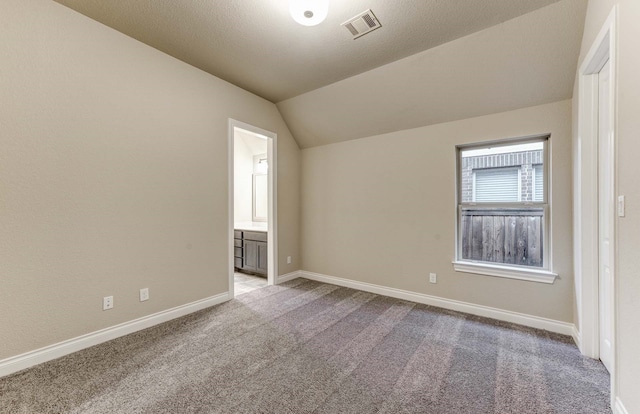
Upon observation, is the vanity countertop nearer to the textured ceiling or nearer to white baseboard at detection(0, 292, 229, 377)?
white baseboard at detection(0, 292, 229, 377)

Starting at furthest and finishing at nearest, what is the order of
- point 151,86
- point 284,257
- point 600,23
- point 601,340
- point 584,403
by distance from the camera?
1. point 284,257
2. point 151,86
3. point 601,340
4. point 600,23
5. point 584,403

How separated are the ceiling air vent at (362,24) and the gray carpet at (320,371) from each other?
284 centimetres

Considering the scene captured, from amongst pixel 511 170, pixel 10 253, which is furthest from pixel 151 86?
pixel 511 170

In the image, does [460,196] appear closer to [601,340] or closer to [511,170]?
[511,170]

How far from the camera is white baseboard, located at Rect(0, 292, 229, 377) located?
199 cm

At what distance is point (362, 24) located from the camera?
2.34 m

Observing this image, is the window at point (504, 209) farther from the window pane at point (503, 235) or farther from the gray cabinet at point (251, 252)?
the gray cabinet at point (251, 252)

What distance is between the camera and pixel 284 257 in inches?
173

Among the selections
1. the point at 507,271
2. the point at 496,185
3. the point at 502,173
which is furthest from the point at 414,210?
the point at 507,271

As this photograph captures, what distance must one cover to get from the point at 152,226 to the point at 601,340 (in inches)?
163

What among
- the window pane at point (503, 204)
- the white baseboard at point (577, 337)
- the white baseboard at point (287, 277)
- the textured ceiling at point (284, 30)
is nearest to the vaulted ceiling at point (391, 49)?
the textured ceiling at point (284, 30)

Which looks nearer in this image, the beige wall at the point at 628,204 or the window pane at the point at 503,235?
the beige wall at the point at 628,204

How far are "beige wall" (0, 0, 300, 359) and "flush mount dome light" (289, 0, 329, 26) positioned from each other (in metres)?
1.78

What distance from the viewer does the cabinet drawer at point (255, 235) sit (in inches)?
178
